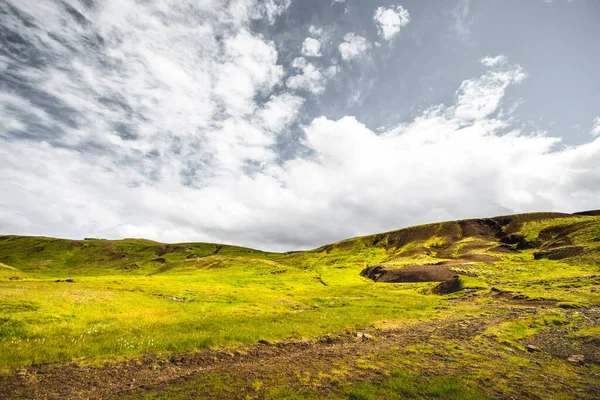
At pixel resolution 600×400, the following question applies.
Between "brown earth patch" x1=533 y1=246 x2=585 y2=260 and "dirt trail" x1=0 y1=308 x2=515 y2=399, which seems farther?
"brown earth patch" x1=533 y1=246 x2=585 y2=260

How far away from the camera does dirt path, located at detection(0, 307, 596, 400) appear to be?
12.6m

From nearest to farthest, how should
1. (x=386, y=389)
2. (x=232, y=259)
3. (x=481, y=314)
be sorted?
(x=386, y=389) < (x=481, y=314) < (x=232, y=259)

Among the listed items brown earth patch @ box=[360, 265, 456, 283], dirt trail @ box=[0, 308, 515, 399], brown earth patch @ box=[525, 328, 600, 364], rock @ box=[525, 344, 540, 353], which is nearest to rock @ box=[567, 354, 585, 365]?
brown earth patch @ box=[525, 328, 600, 364]

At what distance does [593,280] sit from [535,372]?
187ft

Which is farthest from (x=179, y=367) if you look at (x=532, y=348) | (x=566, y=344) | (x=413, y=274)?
(x=413, y=274)

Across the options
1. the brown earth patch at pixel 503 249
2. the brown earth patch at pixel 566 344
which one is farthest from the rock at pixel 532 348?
the brown earth patch at pixel 503 249

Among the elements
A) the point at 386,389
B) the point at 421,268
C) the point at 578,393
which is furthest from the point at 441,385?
the point at 421,268

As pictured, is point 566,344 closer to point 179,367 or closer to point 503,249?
point 179,367

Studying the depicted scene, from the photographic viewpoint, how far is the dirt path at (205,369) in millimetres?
12625

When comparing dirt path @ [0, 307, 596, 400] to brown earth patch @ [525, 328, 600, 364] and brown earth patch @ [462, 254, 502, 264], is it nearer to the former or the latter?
brown earth patch @ [525, 328, 600, 364]

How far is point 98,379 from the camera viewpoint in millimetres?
13828

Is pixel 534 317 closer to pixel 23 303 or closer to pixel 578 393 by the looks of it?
pixel 578 393

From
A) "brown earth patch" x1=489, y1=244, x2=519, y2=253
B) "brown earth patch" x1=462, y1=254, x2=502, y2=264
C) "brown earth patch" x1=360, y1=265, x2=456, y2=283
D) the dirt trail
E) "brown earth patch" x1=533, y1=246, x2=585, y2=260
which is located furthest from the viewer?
"brown earth patch" x1=489, y1=244, x2=519, y2=253

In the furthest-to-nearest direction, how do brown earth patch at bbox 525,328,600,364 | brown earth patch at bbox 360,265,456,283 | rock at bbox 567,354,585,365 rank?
brown earth patch at bbox 360,265,456,283
brown earth patch at bbox 525,328,600,364
rock at bbox 567,354,585,365
